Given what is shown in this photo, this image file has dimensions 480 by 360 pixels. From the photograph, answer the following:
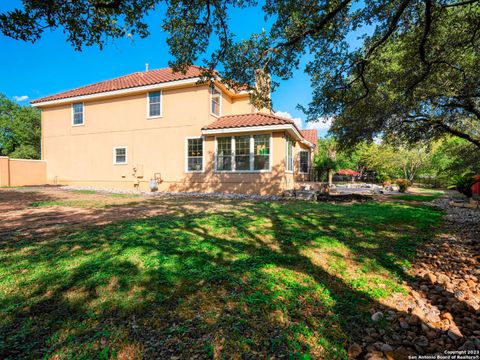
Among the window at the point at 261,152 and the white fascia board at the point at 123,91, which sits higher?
the white fascia board at the point at 123,91

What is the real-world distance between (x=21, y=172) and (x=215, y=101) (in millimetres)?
14926

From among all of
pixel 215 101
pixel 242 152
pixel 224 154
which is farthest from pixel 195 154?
pixel 215 101

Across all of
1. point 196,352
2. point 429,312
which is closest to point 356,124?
point 429,312

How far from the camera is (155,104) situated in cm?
1480

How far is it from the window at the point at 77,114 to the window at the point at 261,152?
13017mm

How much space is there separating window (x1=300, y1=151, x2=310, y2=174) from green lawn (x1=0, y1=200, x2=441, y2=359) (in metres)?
14.6

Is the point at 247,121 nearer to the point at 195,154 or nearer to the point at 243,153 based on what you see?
the point at 243,153

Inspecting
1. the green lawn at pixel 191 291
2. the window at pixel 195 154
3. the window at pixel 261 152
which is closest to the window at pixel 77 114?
the window at pixel 195 154

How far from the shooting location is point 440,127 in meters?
8.66

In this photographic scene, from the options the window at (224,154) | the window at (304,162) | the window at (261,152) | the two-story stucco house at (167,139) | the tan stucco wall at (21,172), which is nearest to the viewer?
the window at (261,152)

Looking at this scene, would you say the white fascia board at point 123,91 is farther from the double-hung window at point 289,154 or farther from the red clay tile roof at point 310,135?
the red clay tile roof at point 310,135

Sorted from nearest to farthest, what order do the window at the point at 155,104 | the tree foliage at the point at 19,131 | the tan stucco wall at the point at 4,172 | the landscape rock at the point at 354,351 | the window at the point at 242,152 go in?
the landscape rock at the point at 354,351 < the window at the point at 242,152 < the window at the point at 155,104 < the tan stucco wall at the point at 4,172 < the tree foliage at the point at 19,131

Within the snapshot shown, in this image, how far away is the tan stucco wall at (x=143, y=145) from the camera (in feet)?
43.9

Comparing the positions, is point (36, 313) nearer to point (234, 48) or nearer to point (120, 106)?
point (234, 48)
